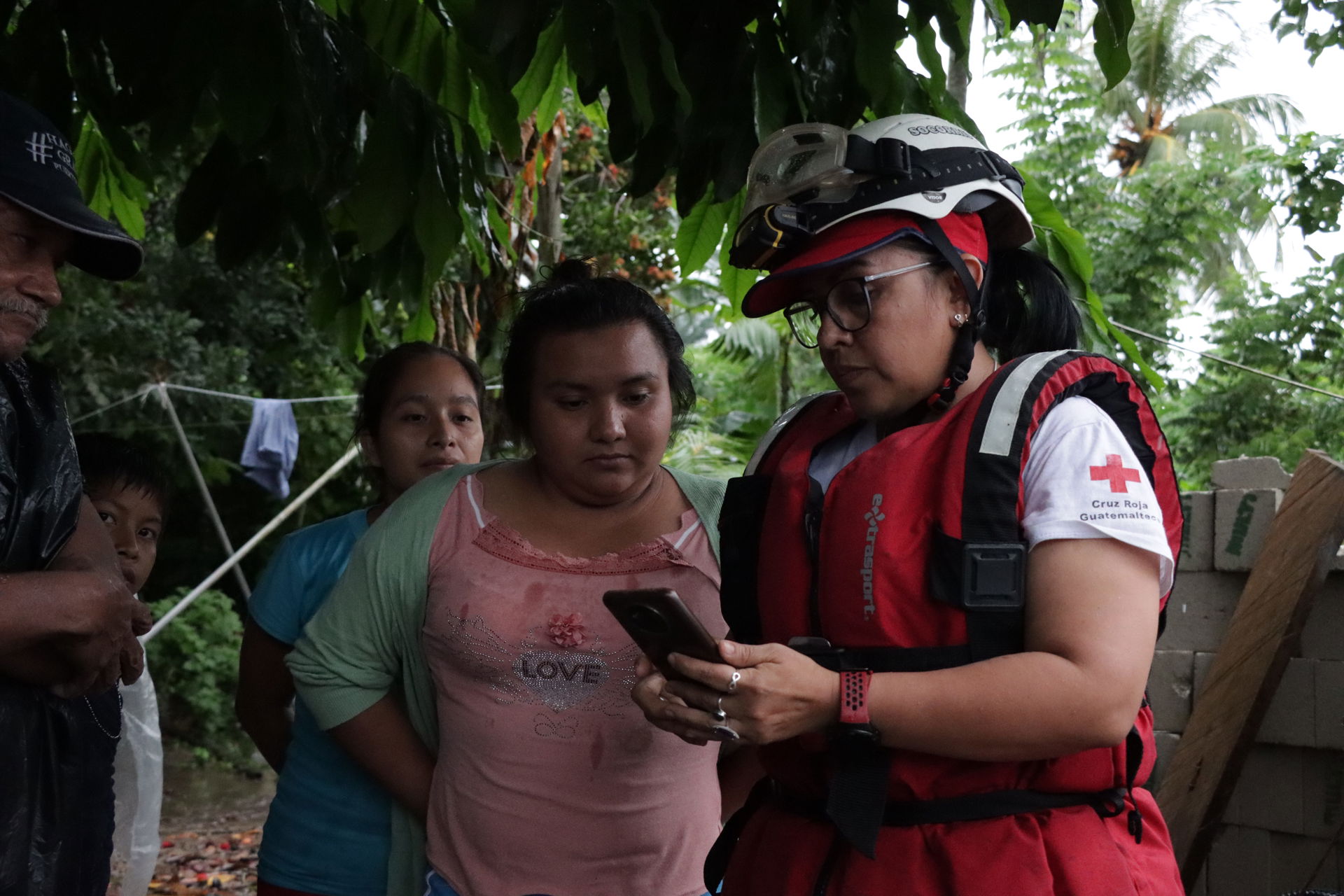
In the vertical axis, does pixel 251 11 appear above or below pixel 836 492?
above

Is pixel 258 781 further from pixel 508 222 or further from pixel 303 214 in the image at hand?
pixel 303 214

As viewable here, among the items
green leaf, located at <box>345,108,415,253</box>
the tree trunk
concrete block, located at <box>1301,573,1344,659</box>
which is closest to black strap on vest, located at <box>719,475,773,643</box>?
green leaf, located at <box>345,108,415,253</box>

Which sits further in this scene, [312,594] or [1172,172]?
[1172,172]

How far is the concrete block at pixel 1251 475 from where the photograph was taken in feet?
14.3

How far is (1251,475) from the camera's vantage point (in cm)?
442

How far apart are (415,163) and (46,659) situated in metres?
1.28

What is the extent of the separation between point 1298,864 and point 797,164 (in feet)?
10.5

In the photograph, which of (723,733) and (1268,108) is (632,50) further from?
(1268,108)

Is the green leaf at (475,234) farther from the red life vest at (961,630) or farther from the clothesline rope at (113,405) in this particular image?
the clothesline rope at (113,405)

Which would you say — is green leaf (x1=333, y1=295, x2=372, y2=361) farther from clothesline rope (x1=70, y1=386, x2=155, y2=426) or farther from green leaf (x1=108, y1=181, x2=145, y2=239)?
clothesline rope (x1=70, y1=386, x2=155, y2=426)

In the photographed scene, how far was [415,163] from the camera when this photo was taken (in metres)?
2.67

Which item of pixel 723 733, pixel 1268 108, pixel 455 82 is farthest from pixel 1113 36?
pixel 1268 108

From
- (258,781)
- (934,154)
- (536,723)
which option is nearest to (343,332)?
(536,723)

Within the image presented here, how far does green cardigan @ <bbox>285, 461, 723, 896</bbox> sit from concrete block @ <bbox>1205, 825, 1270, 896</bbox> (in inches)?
103
